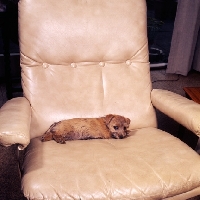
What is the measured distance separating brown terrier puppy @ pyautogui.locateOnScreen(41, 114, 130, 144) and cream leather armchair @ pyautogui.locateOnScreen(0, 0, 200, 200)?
0.15 feet

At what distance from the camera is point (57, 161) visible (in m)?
1.04

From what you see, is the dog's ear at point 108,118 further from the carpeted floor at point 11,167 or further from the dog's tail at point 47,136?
the carpeted floor at point 11,167

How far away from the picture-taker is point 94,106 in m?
1.42

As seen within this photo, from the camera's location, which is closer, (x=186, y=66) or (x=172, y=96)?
(x=172, y=96)

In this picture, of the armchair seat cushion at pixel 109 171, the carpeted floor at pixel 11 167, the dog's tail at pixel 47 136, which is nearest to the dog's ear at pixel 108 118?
the armchair seat cushion at pixel 109 171

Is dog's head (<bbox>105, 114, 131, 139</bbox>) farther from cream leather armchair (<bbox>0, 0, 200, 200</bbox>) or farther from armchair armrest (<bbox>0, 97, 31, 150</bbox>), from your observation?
armchair armrest (<bbox>0, 97, 31, 150</bbox>)

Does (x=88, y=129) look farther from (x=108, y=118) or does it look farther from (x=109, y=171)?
(x=109, y=171)

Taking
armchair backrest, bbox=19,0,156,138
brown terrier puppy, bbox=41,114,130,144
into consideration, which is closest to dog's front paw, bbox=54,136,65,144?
brown terrier puppy, bbox=41,114,130,144

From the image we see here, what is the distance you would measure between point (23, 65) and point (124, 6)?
23.7 inches

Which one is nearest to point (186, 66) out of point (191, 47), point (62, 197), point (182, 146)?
point (191, 47)

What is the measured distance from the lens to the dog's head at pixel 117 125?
132 cm

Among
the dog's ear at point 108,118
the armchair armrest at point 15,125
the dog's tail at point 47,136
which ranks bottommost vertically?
the dog's tail at point 47,136

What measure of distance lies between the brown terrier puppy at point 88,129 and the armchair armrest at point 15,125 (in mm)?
166

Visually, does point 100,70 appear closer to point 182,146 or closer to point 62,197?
point 182,146
